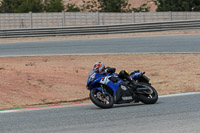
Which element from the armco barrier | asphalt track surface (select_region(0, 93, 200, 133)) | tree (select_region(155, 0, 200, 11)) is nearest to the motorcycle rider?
asphalt track surface (select_region(0, 93, 200, 133))

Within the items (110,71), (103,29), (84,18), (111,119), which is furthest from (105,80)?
(84,18)

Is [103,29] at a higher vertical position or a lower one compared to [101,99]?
higher

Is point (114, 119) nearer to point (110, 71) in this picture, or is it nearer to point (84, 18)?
point (110, 71)

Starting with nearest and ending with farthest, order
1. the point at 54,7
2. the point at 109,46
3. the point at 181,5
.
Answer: the point at 109,46 → the point at 181,5 → the point at 54,7

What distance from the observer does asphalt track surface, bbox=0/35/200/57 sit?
21266mm

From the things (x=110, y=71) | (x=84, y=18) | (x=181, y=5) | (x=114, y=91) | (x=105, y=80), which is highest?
(x=181, y=5)

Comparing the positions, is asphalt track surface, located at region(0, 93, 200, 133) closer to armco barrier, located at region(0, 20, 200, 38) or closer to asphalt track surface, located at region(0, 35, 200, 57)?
asphalt track surface, located at region(0, 35, 200, 57)

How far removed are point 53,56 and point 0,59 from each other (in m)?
2.65

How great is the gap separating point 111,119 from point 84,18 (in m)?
24.9

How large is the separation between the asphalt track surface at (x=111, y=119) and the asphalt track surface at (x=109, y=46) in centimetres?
1145

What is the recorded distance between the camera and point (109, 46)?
75.3ft

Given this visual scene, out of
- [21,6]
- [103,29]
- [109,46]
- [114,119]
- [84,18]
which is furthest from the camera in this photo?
[21,6]

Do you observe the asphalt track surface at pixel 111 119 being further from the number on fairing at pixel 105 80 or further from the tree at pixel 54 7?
the tree at pixel 54 7

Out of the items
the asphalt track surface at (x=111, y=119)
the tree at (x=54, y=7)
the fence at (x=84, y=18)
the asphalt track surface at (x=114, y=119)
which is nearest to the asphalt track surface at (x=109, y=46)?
the fence at (x=84, y=18)
